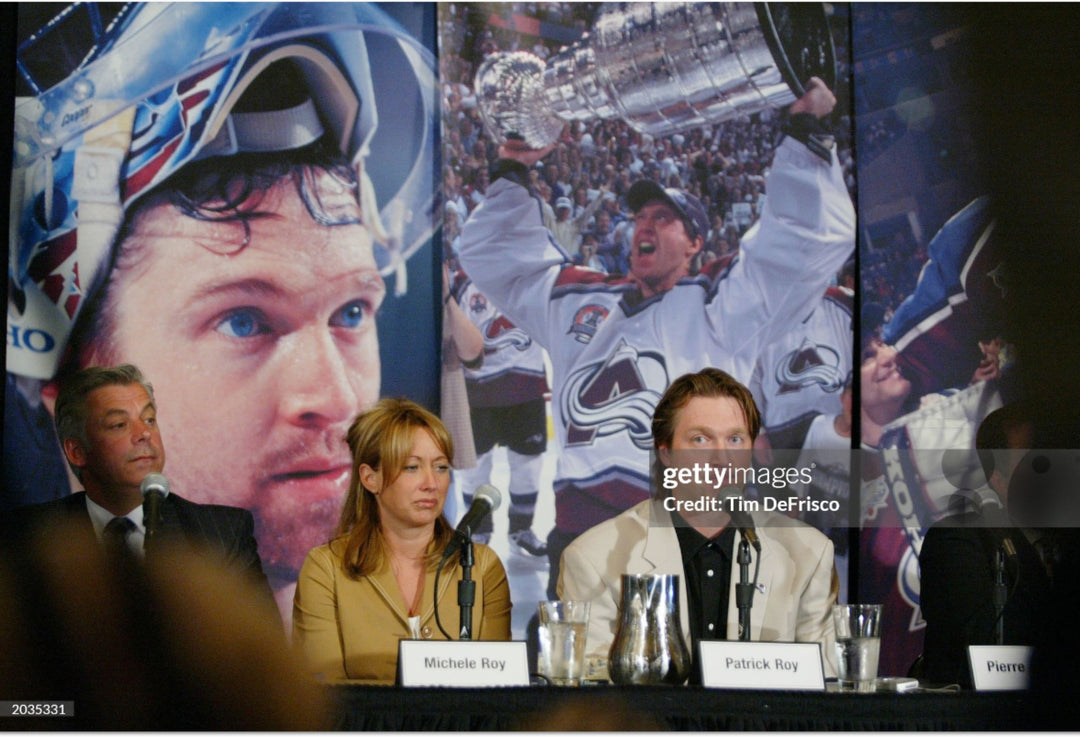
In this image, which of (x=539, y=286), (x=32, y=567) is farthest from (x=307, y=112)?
(x=32, y=567)

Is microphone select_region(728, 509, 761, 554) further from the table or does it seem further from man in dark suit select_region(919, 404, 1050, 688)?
man in dark suit select_region(919, 404, 1050, 688)

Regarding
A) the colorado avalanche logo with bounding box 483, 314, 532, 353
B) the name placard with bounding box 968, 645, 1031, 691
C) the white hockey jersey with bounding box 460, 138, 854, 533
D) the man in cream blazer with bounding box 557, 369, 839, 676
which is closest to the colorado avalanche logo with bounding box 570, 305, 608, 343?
the white hockey jersey with bounding box 460, 138, 854, 533

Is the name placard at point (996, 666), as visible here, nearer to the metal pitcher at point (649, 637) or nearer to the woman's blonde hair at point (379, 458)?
the metal pitcher at point (649, 637)

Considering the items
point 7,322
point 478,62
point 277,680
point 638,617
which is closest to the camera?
point 277,680

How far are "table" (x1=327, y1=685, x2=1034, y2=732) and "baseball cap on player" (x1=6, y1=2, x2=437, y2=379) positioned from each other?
202 cm

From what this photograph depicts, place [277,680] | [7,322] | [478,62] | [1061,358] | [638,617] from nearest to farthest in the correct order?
[277,680] < [638,617] < [1061,358] < [7,322] < [478,62]

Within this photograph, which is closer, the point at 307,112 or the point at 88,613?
the point at 88,613

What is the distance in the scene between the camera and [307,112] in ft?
11.6

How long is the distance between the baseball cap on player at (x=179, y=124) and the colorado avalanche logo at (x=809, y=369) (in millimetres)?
1264

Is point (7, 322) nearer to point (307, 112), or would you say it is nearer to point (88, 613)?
point (307, 112)

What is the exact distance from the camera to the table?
1.68 meters

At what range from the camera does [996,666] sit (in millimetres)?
1908

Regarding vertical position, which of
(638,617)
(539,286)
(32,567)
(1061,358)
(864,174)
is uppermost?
(864,174)

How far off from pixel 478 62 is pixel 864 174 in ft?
4.40
